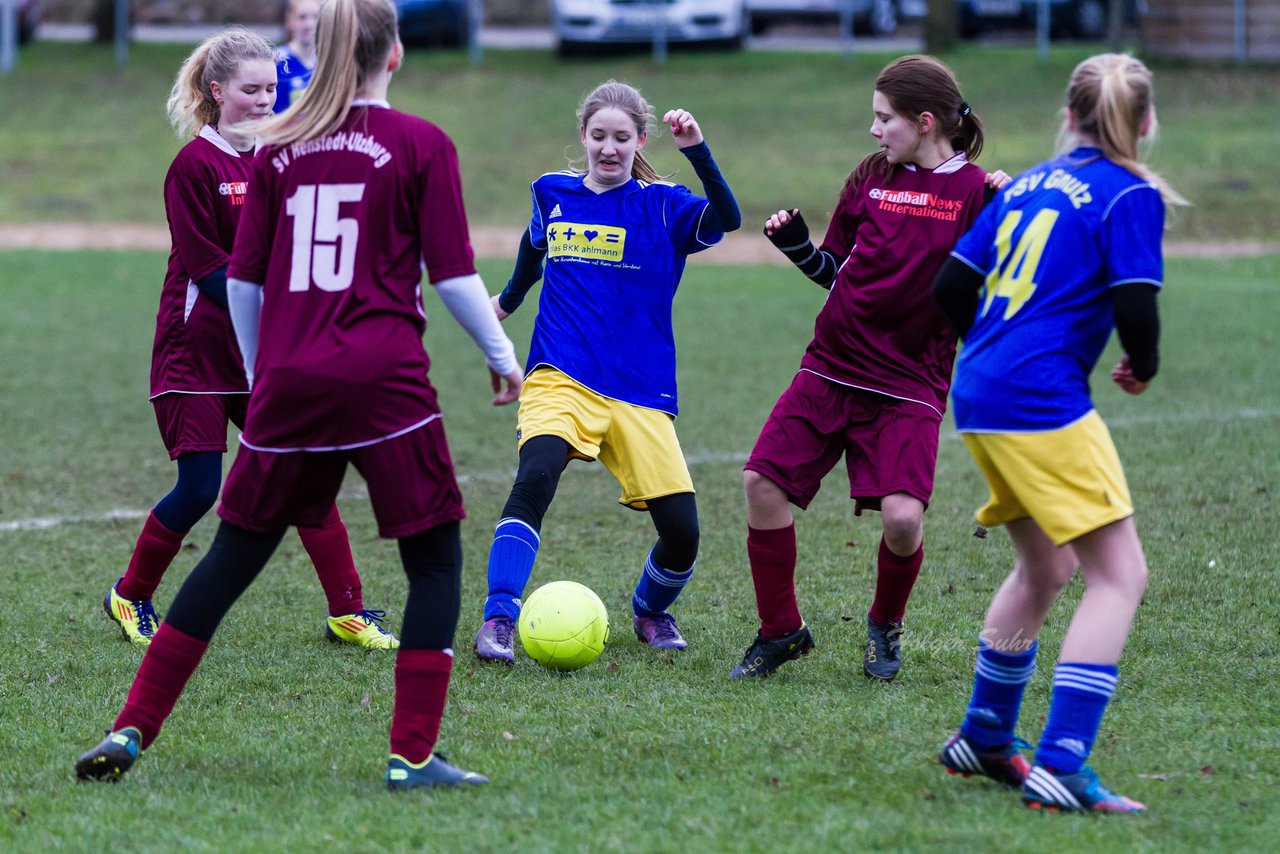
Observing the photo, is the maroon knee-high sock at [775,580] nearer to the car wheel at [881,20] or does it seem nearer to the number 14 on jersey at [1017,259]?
the number 14 on jersey at [1017,259]

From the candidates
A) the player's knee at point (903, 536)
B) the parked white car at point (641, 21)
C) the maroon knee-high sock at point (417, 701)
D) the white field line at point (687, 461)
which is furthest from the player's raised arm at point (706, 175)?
the parked white car at point (641, 21)

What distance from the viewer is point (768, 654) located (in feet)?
16.5

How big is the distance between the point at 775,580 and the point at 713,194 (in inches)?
50.5

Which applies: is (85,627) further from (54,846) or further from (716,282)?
(716,282)

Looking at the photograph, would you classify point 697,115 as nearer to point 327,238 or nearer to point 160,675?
point 327,238

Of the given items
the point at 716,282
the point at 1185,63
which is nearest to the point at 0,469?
the point at 716,282

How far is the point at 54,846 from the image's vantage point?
11.5ft

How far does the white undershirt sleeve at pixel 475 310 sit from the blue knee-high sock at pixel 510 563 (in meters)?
1.48

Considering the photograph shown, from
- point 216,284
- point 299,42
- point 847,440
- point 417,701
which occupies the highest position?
point 299,42

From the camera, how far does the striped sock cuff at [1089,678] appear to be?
3641mm

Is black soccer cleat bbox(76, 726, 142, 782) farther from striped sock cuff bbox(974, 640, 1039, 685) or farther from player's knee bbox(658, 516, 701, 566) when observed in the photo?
striped sock cuff bbox(974, 640, 1039, 685)

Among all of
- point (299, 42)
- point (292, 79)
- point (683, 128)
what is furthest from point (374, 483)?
point (299, 42)

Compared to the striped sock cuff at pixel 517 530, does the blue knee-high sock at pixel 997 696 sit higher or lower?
higher

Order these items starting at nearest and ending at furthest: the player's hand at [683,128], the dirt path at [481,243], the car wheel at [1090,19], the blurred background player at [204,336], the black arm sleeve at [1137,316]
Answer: the black arm sleeve at [1137,316] → the player's hand at [683,128] → the blurred background player at [204,336] → the dirt path at [481,243] → the car wheel at [1090,19]
